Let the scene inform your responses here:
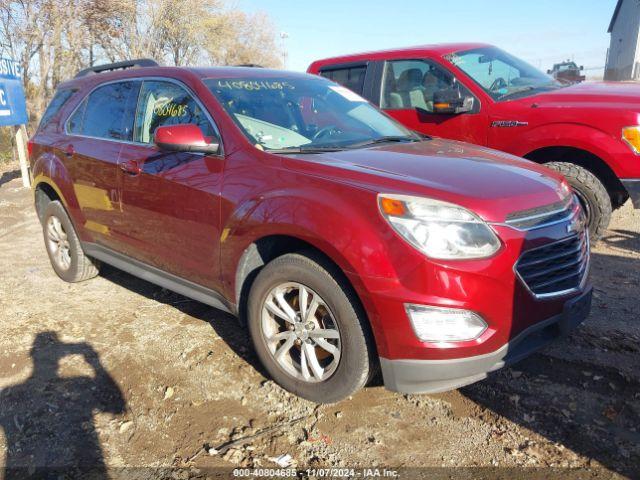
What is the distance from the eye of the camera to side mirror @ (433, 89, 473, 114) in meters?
5.16

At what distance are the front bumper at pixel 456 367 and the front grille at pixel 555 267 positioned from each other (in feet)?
0.43

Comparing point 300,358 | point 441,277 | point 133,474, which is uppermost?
point 441,277

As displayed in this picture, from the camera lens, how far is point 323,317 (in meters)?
2.76

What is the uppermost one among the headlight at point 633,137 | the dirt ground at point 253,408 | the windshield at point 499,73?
the windshield at point 499,73

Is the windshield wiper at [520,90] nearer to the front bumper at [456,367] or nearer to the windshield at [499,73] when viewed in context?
the windshield at [499,73]

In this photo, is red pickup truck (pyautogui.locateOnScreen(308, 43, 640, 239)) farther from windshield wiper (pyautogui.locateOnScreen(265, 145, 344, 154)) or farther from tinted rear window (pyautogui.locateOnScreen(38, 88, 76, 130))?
tinted rear window (pyautogui.locateOnScreen(38, 88, 76, 130))

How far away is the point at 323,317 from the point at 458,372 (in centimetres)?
73

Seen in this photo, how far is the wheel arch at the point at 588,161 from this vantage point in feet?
15.6

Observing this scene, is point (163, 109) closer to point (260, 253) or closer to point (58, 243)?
point (260, 253)

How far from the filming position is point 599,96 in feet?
15.7

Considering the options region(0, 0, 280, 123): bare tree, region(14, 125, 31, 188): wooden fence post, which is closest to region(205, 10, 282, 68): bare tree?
region(0, 0, 280, 123): bare tree

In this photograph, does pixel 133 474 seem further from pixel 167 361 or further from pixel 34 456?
pixel 167 361

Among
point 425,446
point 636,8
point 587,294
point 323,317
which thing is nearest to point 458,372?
point 425,446

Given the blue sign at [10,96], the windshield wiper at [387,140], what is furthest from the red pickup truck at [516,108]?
the blue sign at [10,96]
